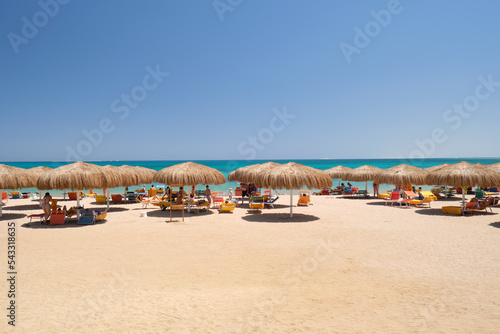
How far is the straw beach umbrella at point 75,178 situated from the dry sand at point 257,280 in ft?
6.90

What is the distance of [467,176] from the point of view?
14.2 meters

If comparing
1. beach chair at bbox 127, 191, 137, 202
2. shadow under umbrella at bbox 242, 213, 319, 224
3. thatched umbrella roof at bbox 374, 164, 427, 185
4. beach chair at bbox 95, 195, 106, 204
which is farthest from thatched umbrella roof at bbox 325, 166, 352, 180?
beach chair at bbox 95, 195, 106, 204

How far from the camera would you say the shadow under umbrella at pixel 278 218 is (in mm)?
12609

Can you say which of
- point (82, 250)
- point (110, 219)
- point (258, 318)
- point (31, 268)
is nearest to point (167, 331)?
point (258, 318)

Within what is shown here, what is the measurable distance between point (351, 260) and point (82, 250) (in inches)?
271

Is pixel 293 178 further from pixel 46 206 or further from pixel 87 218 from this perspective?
pixel 46 206

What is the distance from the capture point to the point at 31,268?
6645 mm

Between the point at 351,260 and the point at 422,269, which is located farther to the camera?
the point at 351,260

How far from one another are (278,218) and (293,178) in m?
1.90

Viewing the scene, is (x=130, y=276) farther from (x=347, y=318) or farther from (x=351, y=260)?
(x=351, y=260)

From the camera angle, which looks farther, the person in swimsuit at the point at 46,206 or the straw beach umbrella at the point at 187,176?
the straw beach umbrella at the point at 187,176

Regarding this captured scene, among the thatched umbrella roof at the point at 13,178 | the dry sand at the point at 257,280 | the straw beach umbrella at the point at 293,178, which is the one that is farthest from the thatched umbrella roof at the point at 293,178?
the thatched umbrella roof at the point at 13,178

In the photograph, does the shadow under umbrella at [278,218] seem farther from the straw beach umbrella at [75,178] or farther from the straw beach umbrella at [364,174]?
the straw beach umbrella at [364,174]

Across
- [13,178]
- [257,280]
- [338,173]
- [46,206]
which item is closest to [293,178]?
[257,280]
